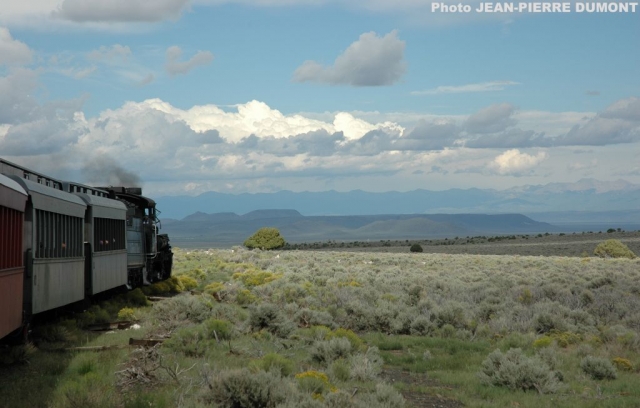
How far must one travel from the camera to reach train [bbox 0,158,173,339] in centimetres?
1154

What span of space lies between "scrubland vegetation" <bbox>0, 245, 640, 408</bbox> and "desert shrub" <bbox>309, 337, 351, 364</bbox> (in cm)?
2

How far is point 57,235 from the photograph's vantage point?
15.8m

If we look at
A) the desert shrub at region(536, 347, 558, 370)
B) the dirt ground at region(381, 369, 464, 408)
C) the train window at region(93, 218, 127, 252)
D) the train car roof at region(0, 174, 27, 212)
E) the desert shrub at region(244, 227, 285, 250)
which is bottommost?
the dirt ground at region(381, 369, 464, 408)

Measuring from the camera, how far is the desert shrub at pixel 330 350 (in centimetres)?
1404

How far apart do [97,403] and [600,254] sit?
192ft

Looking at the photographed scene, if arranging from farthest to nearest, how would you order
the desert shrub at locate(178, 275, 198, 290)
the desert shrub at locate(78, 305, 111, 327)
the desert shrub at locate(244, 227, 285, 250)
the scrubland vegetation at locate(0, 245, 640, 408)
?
the desert shrub at locate(244, 227, 285, 250)
the desert shrub at locate(178, 275, 198, 290)
the desert shrub at locate(78, 305, 111, 327)
the scrubland vegetation at locate(0, 245, 640, 408)

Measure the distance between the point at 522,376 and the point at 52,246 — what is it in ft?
29.5

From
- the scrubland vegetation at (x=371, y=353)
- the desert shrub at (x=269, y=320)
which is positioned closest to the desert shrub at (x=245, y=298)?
the scrubland vegetation at (x=371, y=353)

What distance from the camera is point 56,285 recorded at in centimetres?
1567

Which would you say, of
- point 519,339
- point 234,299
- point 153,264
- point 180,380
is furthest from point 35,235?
point 153,264

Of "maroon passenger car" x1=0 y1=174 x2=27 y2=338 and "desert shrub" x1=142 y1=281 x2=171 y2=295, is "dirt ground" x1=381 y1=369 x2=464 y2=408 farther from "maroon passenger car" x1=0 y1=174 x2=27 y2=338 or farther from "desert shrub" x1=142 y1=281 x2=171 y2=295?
"desert shrub" x1=142 y1=281 x2=171 y2=295

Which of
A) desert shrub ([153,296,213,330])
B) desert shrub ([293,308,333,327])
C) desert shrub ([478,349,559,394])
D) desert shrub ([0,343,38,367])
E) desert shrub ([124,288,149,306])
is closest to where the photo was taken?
desert shrub ([478,349,559,394])

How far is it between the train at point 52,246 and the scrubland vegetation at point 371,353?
1088 mm

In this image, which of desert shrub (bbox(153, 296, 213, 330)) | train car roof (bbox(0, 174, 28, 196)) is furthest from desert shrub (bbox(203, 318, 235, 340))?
train car roof (bbox(0, 174, 28, 196))
